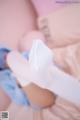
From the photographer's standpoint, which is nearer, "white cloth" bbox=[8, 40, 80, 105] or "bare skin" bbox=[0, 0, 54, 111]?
"white cloth" bbox=[8, 40, 80, 105]

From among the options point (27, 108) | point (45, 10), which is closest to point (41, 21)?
point (45, 10)

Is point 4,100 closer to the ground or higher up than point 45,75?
closer to the ground

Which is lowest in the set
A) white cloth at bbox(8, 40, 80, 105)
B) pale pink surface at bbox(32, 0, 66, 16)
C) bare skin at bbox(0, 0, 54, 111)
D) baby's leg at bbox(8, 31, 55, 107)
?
baby's leg at bbox(8, 31, 55, 107)

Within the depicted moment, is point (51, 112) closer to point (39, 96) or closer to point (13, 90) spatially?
point (39, 96)

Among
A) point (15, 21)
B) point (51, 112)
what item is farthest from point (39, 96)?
point (15, 21)

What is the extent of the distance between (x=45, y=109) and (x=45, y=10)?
0.63 metres

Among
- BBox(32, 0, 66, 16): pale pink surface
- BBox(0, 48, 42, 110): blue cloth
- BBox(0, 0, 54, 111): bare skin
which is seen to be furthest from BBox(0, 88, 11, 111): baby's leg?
→ BBox(32, 0, 66, 16): pale pink surface

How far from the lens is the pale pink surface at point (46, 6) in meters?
1.20

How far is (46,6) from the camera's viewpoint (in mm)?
1203

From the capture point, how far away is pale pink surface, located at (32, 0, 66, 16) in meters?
1.20

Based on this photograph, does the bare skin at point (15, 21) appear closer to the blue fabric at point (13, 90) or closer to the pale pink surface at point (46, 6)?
the pale pink surface at point (46, 6)

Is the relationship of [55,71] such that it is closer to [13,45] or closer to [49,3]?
[13,45]

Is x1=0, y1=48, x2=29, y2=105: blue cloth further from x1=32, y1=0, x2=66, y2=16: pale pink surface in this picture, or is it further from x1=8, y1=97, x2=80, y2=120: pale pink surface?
x1=32, y1=0, x2=66, y2=16: pale pink surface

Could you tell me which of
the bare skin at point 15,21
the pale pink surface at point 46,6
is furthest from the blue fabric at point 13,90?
the pale pink surface at point 46,6
